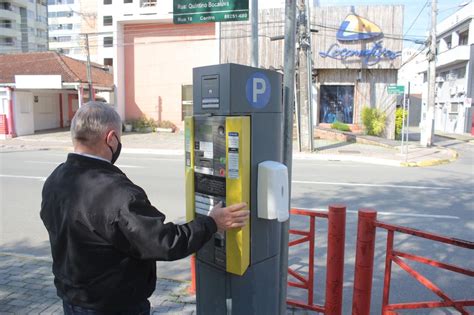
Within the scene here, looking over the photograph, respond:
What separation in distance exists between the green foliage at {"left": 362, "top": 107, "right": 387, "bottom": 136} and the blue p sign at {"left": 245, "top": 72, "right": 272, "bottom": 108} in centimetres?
2108

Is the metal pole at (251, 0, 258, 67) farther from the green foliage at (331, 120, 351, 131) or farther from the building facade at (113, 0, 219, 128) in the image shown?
the building facade at (113, 0, 219, 128)

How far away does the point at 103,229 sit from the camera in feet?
6.18

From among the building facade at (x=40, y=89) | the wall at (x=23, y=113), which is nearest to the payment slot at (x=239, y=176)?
the building facade at (x=40, y=89)

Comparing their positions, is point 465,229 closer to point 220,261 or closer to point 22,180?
point 220,261

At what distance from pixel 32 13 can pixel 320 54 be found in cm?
5611

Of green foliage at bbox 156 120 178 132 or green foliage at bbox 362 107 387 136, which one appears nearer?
green foliage at bbox 362 107 387 136

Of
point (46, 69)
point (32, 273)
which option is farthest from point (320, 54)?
point (32, 273)

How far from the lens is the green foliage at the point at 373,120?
22.4 metres

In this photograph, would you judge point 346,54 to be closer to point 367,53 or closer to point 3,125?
point 367,53

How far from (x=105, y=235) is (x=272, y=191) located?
984 mm

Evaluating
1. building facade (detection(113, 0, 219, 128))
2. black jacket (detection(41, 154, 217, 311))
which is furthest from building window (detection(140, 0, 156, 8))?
black jacket (detection(41, 154, 217, 311))

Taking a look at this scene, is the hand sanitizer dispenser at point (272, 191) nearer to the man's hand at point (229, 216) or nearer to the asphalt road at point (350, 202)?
the man's hand at point (229, 216)

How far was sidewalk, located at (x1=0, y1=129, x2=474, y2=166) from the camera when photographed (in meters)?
15.5

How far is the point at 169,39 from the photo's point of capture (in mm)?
25578
